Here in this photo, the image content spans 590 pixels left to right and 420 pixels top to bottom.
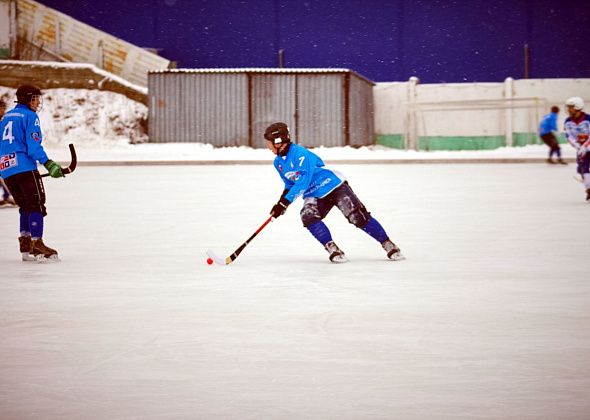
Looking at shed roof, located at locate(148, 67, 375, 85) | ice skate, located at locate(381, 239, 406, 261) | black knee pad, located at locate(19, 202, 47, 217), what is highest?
shed roof, located at locate(148, 67, 375, 85)

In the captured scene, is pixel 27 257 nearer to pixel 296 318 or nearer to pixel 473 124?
pixel 296 318

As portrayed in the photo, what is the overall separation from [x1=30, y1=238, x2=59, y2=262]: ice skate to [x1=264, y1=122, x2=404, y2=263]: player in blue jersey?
2212 millimetres

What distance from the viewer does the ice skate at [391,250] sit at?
1008 cm

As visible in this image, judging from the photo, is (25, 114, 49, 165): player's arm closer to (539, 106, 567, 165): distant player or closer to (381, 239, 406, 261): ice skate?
(381, 239, 406, 261): ice skate

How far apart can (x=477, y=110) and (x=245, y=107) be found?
8871 mm

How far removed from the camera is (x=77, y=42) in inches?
1695

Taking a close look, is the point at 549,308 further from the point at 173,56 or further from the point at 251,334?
the point at 173,56

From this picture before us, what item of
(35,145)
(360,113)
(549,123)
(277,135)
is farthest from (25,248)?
(360,113)

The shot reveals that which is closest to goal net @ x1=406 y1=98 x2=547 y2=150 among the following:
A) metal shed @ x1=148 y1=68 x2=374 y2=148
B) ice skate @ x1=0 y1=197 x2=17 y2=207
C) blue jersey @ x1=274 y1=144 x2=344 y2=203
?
metal shed @ x1=148 y1=68 x2=374 y2=148

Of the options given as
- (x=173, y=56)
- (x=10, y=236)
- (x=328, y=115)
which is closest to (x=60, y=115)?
(x=173, y=56)

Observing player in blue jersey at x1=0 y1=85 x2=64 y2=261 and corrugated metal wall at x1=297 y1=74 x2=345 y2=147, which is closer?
player in blue jersey at x1=0 y1=85 x2=64 y2=261

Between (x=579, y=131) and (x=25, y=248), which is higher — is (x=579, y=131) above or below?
above

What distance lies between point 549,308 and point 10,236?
291 inches

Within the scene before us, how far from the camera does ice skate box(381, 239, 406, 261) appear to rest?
10.1m
